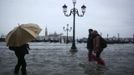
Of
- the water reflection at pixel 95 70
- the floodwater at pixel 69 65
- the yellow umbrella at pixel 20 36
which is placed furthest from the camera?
the floodwater at pixel 69 65

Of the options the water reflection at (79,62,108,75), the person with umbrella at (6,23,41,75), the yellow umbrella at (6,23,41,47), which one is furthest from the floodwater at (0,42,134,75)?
the yellow umbrella at (6,23,41,47)

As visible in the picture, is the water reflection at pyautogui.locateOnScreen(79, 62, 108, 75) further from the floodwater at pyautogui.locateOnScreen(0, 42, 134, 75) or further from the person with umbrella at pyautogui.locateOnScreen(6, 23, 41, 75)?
the person with umbrella at pyautogui.locateOnScreen(6, 23, 41, 75)

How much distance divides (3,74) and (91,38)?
436 cm

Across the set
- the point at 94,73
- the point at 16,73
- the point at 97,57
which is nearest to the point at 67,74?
the point at 94,73

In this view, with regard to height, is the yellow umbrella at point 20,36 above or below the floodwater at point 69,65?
above

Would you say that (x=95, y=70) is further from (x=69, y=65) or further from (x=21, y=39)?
(x=21, y=39)

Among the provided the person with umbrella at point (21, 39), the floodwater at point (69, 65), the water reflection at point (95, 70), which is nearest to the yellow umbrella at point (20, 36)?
the person with umbrella at point (21, 39)

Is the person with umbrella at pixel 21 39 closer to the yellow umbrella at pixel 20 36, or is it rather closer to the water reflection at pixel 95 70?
the yellow umbrella at pixel 20 36

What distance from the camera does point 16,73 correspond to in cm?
955

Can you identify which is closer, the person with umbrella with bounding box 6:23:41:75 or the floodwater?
the person with umbrella with bounding box 6:23:41:75

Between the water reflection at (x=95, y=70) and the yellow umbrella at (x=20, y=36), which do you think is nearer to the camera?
the yellow umbrella at (x=20, y=36)

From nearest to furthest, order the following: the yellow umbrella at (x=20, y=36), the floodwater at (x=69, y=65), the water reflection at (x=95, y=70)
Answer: the yellow umbrella at (x=20, y=36)
the water reflection at (x=95, y=70)
the floodwater at (x=69, y=65)

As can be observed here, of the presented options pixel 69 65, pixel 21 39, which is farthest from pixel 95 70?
pixel 21 39

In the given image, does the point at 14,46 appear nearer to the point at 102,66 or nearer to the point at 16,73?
the point at 16,73
